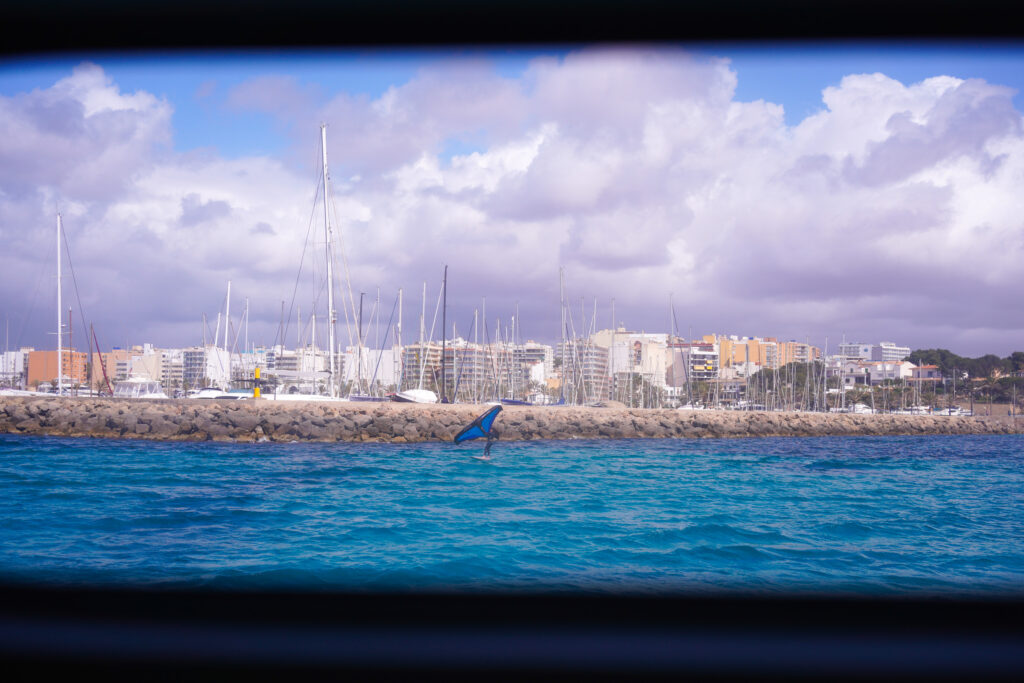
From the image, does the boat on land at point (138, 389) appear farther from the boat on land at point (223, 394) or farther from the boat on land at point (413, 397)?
the boat on land at point (413, 397)

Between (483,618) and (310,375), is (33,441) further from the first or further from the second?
(483,618)

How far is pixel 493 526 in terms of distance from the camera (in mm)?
10289

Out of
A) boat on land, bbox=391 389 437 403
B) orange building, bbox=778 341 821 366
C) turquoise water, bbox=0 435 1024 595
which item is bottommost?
turquoise water, bbox=0 435 1024 595

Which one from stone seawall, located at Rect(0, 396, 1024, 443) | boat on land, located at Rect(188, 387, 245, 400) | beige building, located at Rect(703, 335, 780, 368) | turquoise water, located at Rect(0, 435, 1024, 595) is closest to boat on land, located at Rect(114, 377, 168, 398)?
boat on land, located at Rect(188, 387, 245, 400)

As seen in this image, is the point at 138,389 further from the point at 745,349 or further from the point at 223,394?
the point at 745,349

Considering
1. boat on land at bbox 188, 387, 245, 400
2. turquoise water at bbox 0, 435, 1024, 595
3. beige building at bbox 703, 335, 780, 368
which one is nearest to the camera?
turquoise water at bbox 0, 435, 1024, 595

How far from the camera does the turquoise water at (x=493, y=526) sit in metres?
7.34

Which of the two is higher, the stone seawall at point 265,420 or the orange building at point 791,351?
the orange building at point 791,351

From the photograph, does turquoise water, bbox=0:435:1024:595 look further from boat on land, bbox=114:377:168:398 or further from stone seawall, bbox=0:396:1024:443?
boat on land, bbox=114:377:168:398

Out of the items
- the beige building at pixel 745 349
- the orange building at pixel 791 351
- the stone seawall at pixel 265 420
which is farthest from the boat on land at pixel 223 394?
the orange building at pixel 791 351

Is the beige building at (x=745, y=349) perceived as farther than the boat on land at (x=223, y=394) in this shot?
Yes

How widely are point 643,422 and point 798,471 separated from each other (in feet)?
63.8

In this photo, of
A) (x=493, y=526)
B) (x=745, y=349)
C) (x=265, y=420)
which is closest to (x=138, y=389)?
(x=265, y=420)

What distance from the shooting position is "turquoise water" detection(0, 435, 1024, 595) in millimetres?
7336
